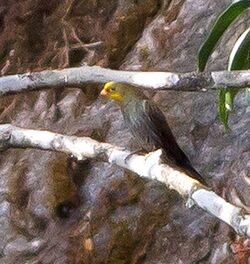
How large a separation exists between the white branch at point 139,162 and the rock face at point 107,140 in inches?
61.1

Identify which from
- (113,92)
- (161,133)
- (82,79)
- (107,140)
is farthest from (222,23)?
(107,140)

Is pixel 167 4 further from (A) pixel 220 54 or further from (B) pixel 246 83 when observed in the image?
(B) pixel 246 83

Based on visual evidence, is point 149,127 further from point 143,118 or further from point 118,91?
point 118,91

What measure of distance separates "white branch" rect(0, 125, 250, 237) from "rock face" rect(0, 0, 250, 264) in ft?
5.09

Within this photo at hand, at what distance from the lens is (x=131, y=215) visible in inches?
161

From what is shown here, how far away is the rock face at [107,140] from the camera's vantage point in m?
3.95

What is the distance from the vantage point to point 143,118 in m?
3.45

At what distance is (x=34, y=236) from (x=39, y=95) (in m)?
1.02

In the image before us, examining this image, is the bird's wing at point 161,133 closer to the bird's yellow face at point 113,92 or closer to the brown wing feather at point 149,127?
the brown wing feather at point 149,127

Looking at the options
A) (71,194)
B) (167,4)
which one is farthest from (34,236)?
(167,4)

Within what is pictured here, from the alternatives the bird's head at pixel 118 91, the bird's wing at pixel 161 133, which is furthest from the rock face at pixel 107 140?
the bird's head at pixel 118 91

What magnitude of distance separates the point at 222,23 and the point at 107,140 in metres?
1.79

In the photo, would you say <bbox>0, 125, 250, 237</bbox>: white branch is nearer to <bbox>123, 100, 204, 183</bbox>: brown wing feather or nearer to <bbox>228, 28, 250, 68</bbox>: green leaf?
<bbox>228, 28, 250, 68</bbox>: green leaf

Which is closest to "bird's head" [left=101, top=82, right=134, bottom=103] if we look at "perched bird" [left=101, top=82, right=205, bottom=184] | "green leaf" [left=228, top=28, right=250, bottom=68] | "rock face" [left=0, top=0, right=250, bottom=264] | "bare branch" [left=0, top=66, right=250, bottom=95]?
"perched bird" [left=101, top=82, right=205, bottom=184]
